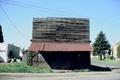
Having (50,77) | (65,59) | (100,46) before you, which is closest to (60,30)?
(65,59)

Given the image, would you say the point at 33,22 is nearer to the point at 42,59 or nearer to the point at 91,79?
the point at 42,59

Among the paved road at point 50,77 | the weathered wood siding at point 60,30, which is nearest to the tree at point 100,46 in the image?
the weathered wood siding at point 60,30

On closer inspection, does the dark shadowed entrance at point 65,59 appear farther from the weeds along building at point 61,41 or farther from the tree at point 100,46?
the tree at point 100,46

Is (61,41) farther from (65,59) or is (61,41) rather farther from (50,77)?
(50,77)

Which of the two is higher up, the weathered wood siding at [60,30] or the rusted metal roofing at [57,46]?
the weathered wood siding at [60,30]

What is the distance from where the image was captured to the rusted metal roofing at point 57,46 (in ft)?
136

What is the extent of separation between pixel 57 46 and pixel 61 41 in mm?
1747

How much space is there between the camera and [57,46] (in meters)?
42.7

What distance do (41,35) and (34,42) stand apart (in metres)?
1.31

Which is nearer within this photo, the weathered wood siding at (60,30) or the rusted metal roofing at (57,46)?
the rusted metal roofing at (57,46)

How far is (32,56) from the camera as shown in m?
43.7

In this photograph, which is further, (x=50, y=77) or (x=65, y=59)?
(x=65, y=59)

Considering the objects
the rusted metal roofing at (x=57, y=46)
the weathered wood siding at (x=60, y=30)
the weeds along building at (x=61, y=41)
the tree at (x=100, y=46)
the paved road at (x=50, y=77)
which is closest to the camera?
the paved road at (x=50, y=77)

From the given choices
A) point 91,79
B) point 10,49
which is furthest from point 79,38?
point 10,49
